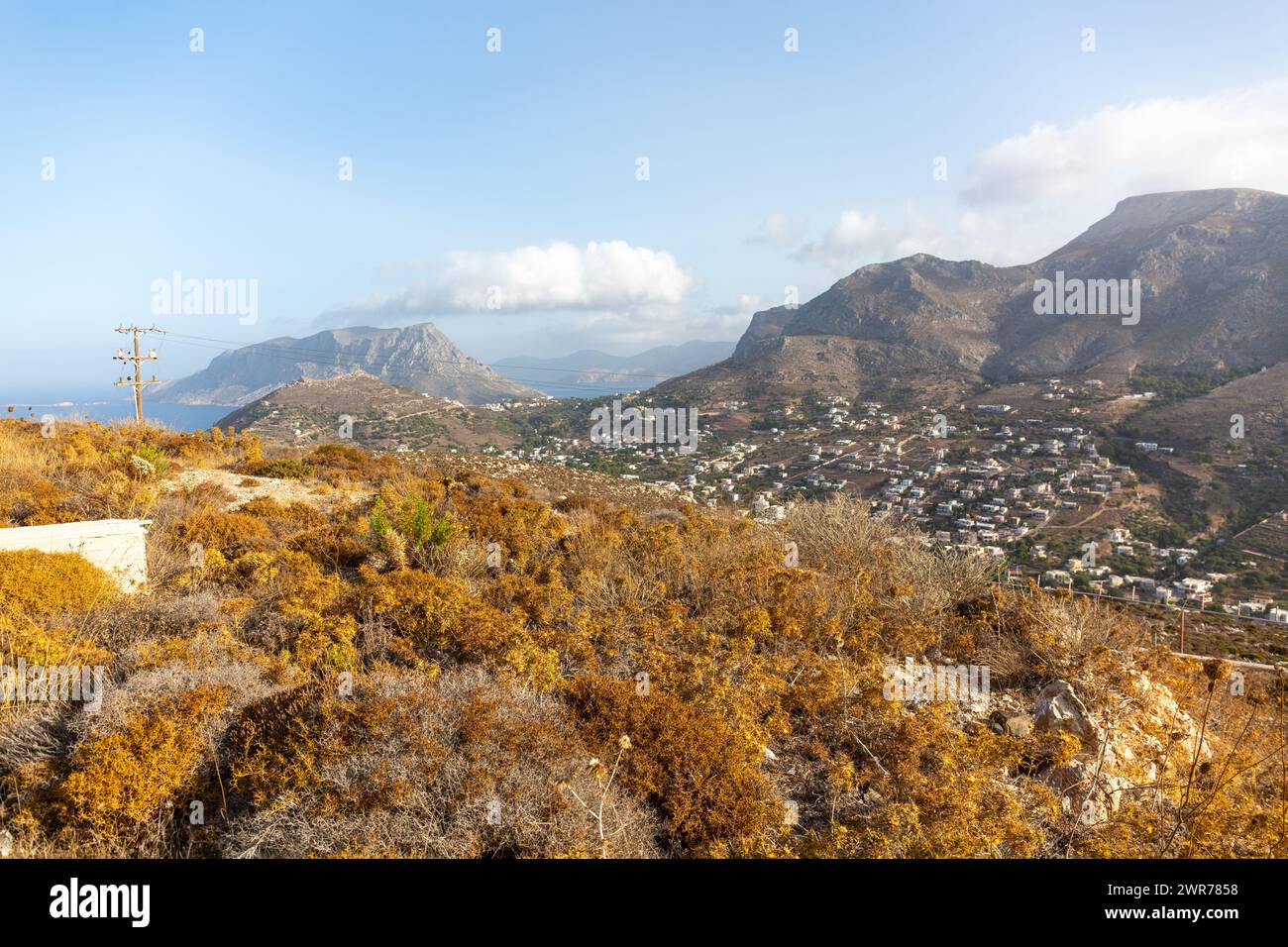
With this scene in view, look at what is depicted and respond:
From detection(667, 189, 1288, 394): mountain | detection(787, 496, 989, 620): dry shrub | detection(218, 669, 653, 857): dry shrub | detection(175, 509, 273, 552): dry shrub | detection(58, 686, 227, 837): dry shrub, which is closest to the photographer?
detection(218, 669, 653, 857): dry shrub

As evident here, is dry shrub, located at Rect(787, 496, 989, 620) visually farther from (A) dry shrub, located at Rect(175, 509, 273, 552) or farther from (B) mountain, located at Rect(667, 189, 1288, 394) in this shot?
(B) mountain, located at Rect(667, 189, 1288, 394)

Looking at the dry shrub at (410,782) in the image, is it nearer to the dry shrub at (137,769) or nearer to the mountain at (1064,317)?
the dry shrub at (137,769)

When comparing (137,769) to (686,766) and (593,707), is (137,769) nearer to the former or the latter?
A: (593,707)

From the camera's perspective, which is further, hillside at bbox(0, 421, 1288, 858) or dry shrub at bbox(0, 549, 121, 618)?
dry shrub at bbox(0, 549, 121, 618)

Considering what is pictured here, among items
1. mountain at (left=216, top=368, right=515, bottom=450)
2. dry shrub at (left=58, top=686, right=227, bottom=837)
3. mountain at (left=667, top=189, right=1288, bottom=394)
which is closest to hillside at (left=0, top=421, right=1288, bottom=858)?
dry shrub at (left=58, top=686, right=227, bottom=837)
